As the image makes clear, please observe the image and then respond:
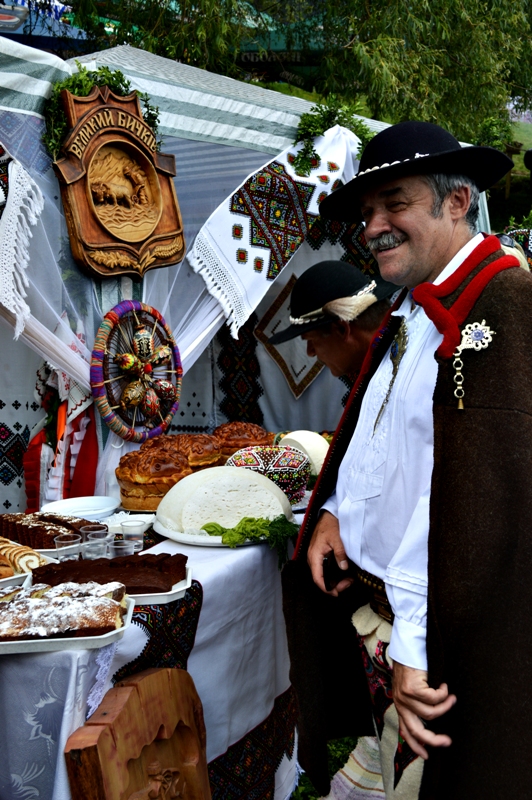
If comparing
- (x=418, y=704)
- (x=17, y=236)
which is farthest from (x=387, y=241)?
(x=17, y=236)

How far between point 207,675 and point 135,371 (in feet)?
6.19

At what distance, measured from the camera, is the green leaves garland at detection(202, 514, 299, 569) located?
2816mm

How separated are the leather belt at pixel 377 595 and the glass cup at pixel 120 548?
969 mm

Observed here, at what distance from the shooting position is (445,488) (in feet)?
5.25

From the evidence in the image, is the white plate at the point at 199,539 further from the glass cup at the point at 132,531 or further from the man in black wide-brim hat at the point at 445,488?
the man in black wide-brim hat at the point at 445,488

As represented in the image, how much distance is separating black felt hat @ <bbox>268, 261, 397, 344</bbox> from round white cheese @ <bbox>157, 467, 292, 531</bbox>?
69 centimetres

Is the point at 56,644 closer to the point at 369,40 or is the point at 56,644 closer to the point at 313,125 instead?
the point at 313,125

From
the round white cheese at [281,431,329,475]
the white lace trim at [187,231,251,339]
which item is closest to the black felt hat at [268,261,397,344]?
the round white cheese at [281,431,329,475]

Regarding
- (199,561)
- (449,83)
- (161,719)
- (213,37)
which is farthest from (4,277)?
(449,83)

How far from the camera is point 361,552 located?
6.42 ft

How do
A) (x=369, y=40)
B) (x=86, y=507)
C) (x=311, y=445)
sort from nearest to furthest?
(x=86, y=507) < (x=311, y=445) < (x=369, y=40)

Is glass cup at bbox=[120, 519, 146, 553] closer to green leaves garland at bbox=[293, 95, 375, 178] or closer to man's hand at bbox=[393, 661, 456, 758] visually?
man's hand at bbox=[393, 661, 456, 758]

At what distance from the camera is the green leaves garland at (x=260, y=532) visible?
2.82m

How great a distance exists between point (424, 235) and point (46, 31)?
26.1 ft
